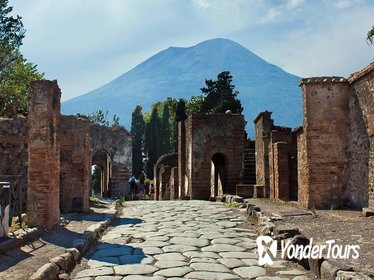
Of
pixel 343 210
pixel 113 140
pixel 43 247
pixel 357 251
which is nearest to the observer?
pixel 357 251

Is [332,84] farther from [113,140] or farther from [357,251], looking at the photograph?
[113,140]


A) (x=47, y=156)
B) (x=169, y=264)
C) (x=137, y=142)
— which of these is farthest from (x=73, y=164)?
(x=137, y=142)

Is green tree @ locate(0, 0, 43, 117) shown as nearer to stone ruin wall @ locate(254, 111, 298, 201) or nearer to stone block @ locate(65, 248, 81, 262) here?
stone ruin wall @ locate(254, 111, 298, 201)

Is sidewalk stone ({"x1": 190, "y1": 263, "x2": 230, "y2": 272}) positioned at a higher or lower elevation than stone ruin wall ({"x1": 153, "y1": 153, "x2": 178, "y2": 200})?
lower

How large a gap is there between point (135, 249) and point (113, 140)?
21.0 meters

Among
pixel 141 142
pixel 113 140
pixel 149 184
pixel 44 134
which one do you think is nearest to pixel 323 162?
pixel 44 134

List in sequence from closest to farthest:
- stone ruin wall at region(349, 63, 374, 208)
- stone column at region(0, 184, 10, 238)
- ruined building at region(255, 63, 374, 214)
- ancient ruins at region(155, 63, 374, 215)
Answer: stone column at region(0, 184, 10, 238), stone ruin wall at region(349, 63, 374, 208), ancient ruins at region(155, 63, 374, 215), ruined building at region(255, 63, 374, 214)

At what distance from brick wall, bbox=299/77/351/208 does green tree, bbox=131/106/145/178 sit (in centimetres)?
3732

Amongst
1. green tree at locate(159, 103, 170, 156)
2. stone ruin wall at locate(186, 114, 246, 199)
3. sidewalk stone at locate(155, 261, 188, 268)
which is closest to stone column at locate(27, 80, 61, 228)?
sidewalk stone at locate(155, 261, 188, 268)

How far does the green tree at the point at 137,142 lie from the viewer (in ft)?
162

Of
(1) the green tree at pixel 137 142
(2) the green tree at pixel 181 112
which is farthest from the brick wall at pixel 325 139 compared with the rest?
(1) the green tree at pixel 137 142

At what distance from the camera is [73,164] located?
13.0 m

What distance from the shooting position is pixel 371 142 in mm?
10250

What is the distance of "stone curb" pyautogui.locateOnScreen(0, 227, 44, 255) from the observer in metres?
6.52
